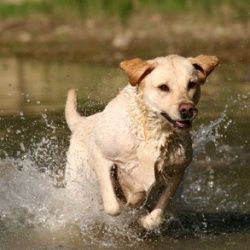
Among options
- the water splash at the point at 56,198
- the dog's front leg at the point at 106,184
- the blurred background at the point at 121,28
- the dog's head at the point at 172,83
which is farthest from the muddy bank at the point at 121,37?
the dog's head at the point at 172,83

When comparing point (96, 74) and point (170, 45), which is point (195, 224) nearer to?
point (96, 74)

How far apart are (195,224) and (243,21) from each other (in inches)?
590

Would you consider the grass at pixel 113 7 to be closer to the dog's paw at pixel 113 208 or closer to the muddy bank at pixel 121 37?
the muddy bank at pixel 121 37

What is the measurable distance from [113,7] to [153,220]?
56.7ft

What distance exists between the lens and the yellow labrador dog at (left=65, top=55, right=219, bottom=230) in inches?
313

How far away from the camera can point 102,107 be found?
14148 millimetres

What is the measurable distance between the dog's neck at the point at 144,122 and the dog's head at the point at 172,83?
3.1 inches

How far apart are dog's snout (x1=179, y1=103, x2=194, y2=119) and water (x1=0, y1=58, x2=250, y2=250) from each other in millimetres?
1316

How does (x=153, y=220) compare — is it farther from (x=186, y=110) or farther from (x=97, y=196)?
(x=186, y=110)

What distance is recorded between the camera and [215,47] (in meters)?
22.8

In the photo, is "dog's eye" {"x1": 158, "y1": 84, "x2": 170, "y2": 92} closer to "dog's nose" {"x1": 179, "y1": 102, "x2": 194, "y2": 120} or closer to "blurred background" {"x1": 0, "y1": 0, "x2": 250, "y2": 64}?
"dog's nose" {"x1": 179, "y1": 102, "x2": 194, "y2": 120}

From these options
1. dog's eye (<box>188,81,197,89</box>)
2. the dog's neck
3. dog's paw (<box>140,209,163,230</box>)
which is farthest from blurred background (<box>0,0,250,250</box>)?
dog's eye (<box>188,81,197,89</box>)

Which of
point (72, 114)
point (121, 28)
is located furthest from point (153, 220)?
point (121, 28)

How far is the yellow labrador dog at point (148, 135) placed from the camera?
7.96 m
